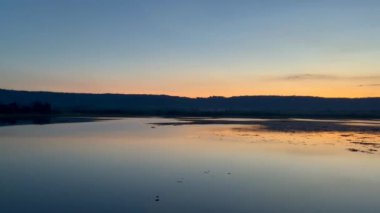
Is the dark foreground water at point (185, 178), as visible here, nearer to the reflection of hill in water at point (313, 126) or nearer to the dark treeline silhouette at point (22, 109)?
the reflection of hill in water at point (313, 126)

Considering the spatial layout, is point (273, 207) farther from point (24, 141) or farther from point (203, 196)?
point (24, 141)

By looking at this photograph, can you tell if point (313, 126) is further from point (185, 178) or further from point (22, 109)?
point (22, 109)

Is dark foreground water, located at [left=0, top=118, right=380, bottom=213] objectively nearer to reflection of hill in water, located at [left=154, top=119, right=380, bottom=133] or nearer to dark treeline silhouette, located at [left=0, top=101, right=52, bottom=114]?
reflection of hill in water, located at [left=154, top=119, right=380, bottom=133]

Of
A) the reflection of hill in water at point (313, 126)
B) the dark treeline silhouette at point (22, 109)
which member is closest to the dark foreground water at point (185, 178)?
the reflection of hill in water at point (313, 126)

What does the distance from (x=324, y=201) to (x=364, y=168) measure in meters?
5.33

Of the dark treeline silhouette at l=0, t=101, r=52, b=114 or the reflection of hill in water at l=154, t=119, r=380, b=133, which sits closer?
the reflection of hill in water at l=154, t=119, r=380, b=133

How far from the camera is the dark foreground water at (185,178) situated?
9.02 m

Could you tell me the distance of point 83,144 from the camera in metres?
20.4

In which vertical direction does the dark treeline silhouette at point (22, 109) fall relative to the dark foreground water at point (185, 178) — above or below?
above

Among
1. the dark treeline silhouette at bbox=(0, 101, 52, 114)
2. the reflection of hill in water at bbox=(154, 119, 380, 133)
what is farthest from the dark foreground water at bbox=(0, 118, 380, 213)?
the dark treeline silhouette at bbox=(0, 101, 52, 114)

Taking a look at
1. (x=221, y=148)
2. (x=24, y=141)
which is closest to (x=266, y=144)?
(x=221, y=148)

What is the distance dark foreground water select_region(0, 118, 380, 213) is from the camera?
9.02 meters

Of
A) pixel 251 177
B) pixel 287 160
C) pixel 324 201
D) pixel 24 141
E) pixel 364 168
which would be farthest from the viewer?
pixel 24 141

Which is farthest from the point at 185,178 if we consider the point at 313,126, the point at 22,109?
the point at 22,109
